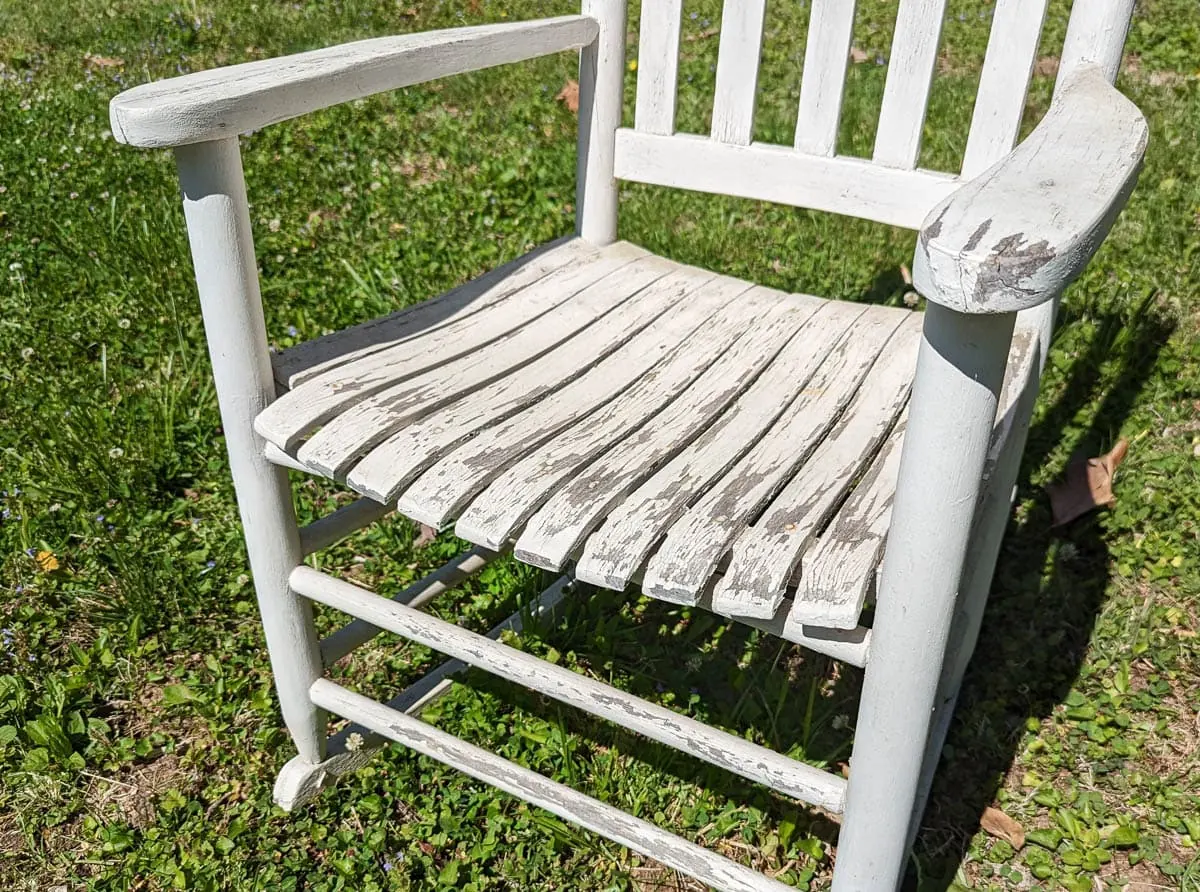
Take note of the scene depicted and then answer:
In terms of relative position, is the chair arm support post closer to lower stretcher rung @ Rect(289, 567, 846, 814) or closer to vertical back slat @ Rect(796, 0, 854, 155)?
vertical back slat @ Rect(796, 0, 854, 155)

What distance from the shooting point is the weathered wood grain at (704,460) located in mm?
958

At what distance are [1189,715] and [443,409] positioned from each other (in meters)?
1.26

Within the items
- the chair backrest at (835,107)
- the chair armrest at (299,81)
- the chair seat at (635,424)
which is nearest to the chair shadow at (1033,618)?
the chair seat at (635,424)

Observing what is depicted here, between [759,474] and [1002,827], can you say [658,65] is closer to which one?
[759,474]

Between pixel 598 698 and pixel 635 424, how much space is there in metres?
0.31

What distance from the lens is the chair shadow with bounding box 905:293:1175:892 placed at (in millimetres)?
1578

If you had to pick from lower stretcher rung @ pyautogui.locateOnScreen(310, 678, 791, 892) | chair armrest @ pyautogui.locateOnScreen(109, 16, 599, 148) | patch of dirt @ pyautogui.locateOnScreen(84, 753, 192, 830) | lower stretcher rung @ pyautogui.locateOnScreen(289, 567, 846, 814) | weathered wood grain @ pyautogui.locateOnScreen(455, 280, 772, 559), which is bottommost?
patch of dirt @ pyautogui.locateOnScreen(84, 753, 192, 830)

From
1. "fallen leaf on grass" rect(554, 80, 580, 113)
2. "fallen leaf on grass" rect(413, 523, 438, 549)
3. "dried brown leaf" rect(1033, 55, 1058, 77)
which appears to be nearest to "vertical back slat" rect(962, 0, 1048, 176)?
"fallen leaf on grass" rect(413, 523, 438, 549)

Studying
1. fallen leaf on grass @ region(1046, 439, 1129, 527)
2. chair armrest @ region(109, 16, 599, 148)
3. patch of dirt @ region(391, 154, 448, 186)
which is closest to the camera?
chair armrest @ region(109, 16, 599, 148)

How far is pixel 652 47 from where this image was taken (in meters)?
1.55

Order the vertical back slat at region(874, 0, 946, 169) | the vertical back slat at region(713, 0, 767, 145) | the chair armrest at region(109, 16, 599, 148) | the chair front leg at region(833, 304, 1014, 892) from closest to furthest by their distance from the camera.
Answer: the chair front leg at region(833, 304, 1014, 892) < the chair armrest at region(109, 16, 599, 148) < the vertical back slat at region(874, 0, 946, 169) < the vertical back slat at region(713, 0, 767, 145)

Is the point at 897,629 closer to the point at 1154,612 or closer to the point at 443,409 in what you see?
the point at 443,409

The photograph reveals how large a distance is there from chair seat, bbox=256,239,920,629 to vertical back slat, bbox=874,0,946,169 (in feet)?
0.70

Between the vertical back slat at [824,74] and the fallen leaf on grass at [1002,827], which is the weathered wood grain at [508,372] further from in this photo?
the fallen leaf on grass at [1002,827]
